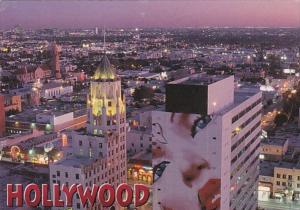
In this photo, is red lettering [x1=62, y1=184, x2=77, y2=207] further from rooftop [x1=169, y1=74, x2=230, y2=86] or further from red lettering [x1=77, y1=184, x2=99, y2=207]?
rooftop [x1=169, y1=74, x2=230, y2=86]

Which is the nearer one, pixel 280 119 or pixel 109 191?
pixel 109 191

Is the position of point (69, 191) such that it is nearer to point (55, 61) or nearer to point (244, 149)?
point (244, 149)

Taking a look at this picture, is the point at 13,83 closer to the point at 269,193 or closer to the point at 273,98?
the point at 273,98

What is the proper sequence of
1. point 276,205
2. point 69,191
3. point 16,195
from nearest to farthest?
point 16,195 → point 69,191 → point 276,205

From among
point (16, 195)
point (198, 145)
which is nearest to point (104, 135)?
point (16, 195)

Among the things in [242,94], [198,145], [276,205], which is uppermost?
[242,94]

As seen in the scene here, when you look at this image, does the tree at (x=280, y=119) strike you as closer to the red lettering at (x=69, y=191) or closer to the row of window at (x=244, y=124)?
the row of window at (x=244, y=124)

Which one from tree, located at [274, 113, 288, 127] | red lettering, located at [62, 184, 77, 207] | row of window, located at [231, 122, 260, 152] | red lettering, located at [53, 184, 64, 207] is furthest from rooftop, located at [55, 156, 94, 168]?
tree, located at [274, 113, 288, 127]
